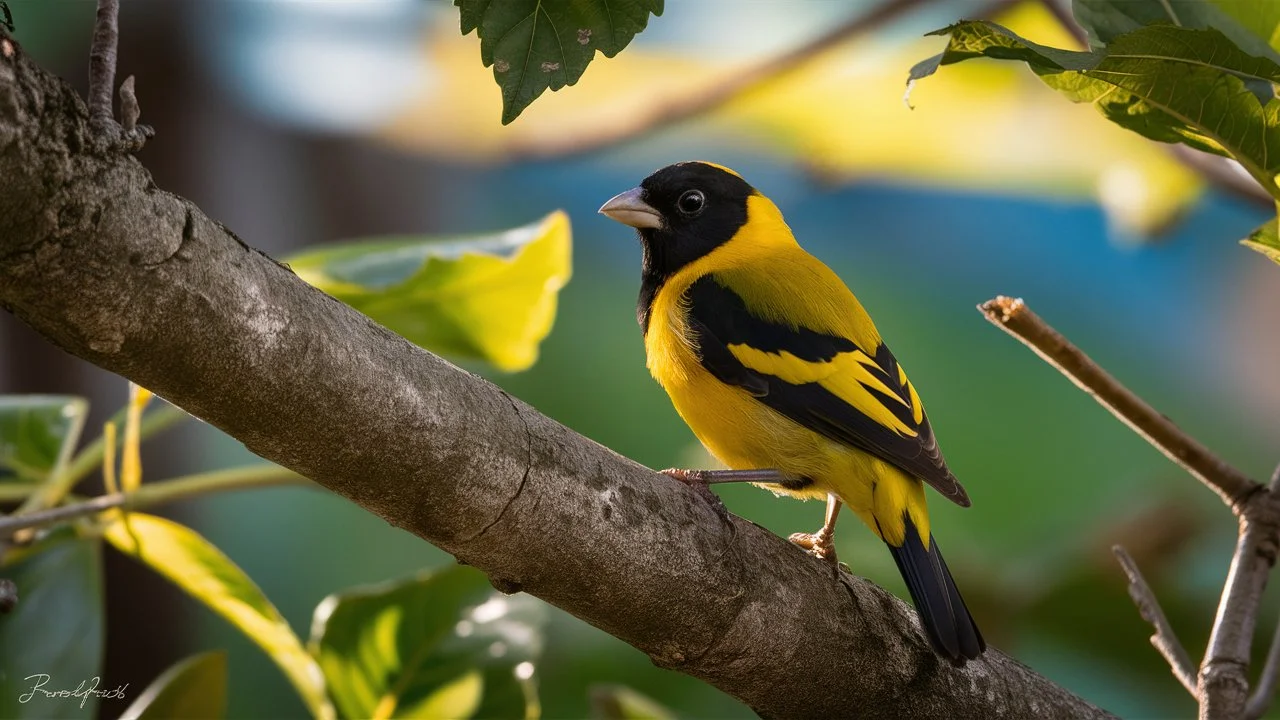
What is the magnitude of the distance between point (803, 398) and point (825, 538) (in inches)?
10.8

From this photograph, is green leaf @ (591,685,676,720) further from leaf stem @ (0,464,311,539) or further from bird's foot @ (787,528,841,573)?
leaf stem @ (0,464,311,539)

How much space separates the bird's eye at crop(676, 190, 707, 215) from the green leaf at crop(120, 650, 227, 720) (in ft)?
5.49

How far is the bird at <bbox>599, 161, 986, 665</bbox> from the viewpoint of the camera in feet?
7.07

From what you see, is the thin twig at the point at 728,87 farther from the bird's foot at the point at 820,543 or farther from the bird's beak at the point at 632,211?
the bird's foot at the point at 820,543

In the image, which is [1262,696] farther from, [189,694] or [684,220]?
[684,220]

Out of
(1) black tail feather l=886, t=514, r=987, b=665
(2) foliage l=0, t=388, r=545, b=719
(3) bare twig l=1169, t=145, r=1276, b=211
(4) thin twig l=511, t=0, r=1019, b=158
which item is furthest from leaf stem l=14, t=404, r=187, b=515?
(3) bare twig l=1169, t=145, r=1276, b=211

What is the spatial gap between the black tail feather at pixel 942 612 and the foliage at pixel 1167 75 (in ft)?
2.35

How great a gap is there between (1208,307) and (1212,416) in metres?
0.73

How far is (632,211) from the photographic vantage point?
9.72ft

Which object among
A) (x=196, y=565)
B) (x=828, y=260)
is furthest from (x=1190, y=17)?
(x=828, y=260)

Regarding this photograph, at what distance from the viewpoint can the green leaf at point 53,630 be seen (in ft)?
5.54

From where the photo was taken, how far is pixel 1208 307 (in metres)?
7.66

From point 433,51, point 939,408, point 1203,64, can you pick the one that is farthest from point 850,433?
point 939,408

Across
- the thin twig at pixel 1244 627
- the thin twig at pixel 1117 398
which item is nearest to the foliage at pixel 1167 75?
the thin twig at pixel 1117 398
